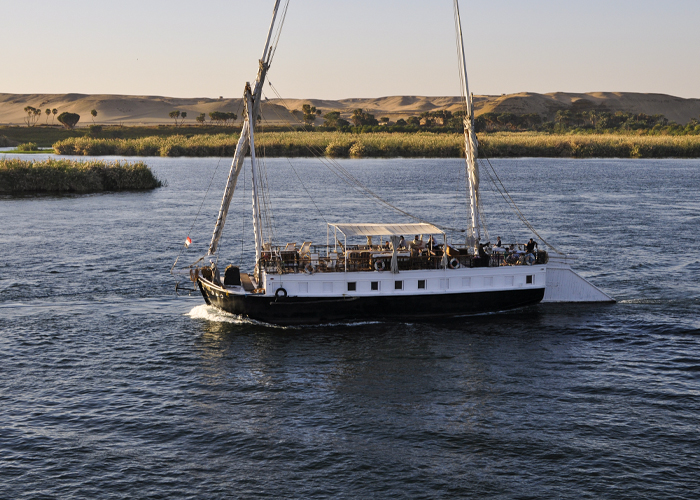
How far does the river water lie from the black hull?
0.80 metres

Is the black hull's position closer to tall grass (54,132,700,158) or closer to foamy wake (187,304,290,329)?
foamy wake (187,304,290,329)

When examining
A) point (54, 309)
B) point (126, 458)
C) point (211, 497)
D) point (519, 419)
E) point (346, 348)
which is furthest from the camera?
point (54, 309)

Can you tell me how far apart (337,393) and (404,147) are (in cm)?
14862

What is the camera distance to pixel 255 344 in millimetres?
39594

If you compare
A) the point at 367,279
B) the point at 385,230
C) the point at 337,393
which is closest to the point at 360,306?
the point at 367,279

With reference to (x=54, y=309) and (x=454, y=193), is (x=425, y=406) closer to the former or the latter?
(x=54, y=309)

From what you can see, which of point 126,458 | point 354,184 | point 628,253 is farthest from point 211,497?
point 354,184

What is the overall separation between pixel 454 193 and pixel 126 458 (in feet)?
269

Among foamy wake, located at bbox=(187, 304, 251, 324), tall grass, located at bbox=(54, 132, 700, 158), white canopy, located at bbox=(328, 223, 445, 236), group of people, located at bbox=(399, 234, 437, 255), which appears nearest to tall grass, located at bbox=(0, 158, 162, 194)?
tall grass, located at bbox=(54, 132, 700, 158)

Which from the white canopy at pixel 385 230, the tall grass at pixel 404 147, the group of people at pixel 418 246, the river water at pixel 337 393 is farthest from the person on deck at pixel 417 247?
the tall grass at pixel 404 147

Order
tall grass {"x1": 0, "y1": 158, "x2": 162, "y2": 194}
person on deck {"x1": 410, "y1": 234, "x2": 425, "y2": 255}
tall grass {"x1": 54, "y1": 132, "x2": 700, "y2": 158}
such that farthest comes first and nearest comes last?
tall grass {"x1": 54, "y1": 132, "x2": 700, "y2": 158}
tall grass {"x1": 0, "y1": 158, "x2": 162, "y2": 194}
person on deck {"x1": 410, "y1": 234, "x2": 425, "y2": 255}

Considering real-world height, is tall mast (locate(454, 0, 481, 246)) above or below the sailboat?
above

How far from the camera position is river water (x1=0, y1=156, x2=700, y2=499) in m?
25.7

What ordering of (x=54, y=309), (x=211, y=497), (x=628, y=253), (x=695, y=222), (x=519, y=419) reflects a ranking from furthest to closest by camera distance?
(x=695, y=222) → (x=628, y=253) → (x=54, y=309) → (x=519, y=419) → (x=211, y=497)
